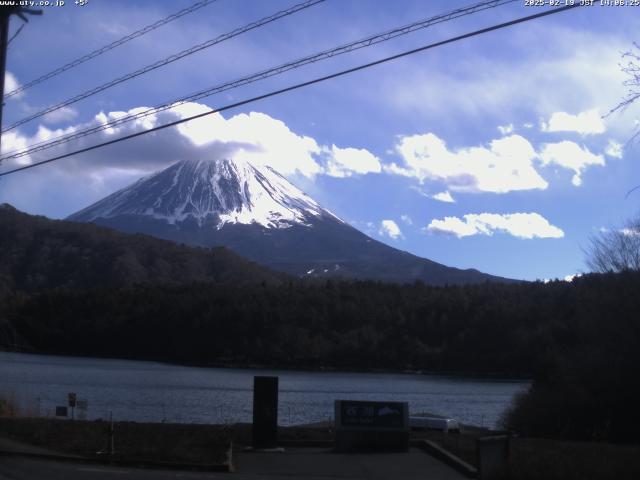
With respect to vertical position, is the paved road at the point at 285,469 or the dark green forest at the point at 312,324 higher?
the dark green forest at the point at 312,324

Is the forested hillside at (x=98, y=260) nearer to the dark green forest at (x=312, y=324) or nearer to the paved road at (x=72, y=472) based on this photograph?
the dark green forest at (x=312, y=324)

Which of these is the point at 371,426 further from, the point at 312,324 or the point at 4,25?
the point at 312,324

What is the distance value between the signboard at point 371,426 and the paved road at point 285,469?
0.47m

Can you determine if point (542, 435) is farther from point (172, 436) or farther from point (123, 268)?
point (123, 268)

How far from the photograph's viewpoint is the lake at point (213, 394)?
38.8 m

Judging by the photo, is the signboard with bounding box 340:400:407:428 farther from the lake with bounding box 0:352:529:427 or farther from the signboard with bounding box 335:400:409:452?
the lake with bounding box 0:352:529:427

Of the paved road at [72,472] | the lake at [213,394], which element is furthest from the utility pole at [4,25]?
the lake at [213,394]

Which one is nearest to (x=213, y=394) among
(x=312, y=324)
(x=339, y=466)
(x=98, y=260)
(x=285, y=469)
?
(x=339, y=466)

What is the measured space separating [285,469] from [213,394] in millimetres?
36242

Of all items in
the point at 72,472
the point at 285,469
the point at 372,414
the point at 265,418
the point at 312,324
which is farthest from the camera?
the point at 312,324

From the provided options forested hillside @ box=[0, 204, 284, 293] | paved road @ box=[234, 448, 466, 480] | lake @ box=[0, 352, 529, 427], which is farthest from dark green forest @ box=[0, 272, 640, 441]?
paved road @ box=[234, 448, 466, 480]

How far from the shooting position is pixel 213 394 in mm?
53000

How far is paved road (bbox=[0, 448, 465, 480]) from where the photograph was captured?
15.6m

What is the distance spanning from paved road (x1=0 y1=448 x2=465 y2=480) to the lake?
12.8 metres
